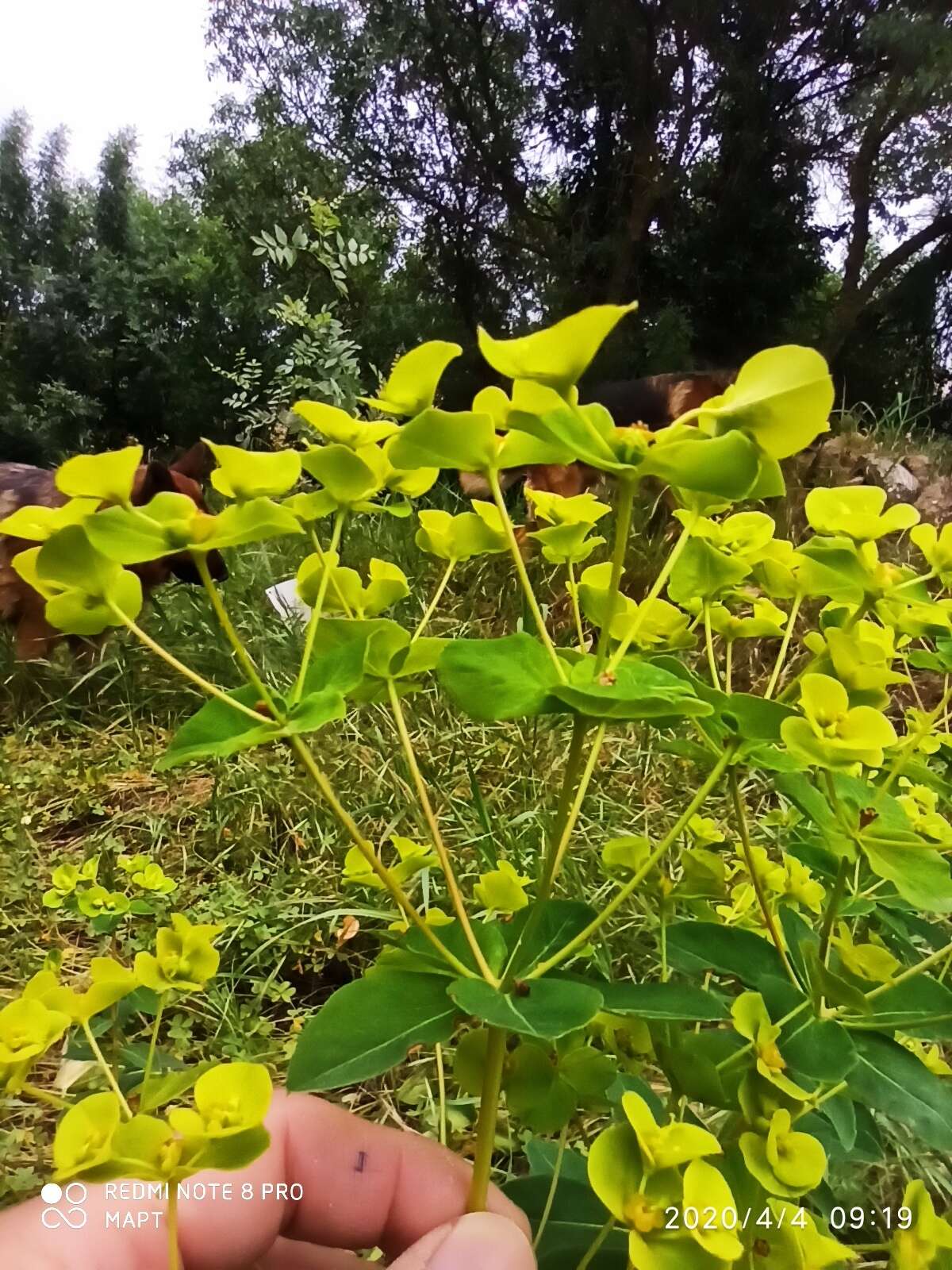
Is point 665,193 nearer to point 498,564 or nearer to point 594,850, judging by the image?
point 498,564

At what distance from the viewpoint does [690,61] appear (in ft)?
4.47

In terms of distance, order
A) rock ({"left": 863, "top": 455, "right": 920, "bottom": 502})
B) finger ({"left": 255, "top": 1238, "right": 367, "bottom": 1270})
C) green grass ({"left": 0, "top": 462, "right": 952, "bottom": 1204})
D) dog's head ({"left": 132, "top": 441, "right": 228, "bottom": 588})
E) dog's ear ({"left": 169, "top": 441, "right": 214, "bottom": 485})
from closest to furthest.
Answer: finger ({"left": 255, "top": 1238, "right": 367, "bottom": 1270}) → green grass ({"left": 0, "top": 462, "right": 952, "bottom": 1204}) → dog's head ({"left": 132, "top": 441, "right": 228, "bottom": 588}) → dog's ear ({"left": 169, "top": 441, "right": 214, "bottom": 485}) → rock ({"left": 863, "top": 455, "right": 920, "bottom": 502})

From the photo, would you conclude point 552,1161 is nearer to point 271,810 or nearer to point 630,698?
point 630,698

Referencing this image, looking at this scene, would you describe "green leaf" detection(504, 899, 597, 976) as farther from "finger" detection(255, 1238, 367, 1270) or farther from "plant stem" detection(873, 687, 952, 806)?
"finger" detection(255, 1238, 367, 1270)

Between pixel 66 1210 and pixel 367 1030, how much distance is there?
7.1 inches

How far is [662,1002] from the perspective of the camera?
0.85 feet

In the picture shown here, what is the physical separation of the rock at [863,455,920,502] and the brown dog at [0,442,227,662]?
1234 mm

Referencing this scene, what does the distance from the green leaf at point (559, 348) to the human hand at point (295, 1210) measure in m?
0.30

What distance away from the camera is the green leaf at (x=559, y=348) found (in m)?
0.19

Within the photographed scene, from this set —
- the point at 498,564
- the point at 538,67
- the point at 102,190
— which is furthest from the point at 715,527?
the point at 102,190

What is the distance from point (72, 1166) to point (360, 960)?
26.0 inches

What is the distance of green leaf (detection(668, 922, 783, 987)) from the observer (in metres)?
0.33

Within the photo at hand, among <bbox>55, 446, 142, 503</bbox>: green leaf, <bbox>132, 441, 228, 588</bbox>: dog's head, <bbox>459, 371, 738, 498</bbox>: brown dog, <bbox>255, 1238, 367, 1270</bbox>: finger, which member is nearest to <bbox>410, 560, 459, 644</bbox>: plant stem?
<bbox>55, 446, 142, 503</bbox>: green leaf

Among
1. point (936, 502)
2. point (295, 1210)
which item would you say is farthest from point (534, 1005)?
point (936, 502)
